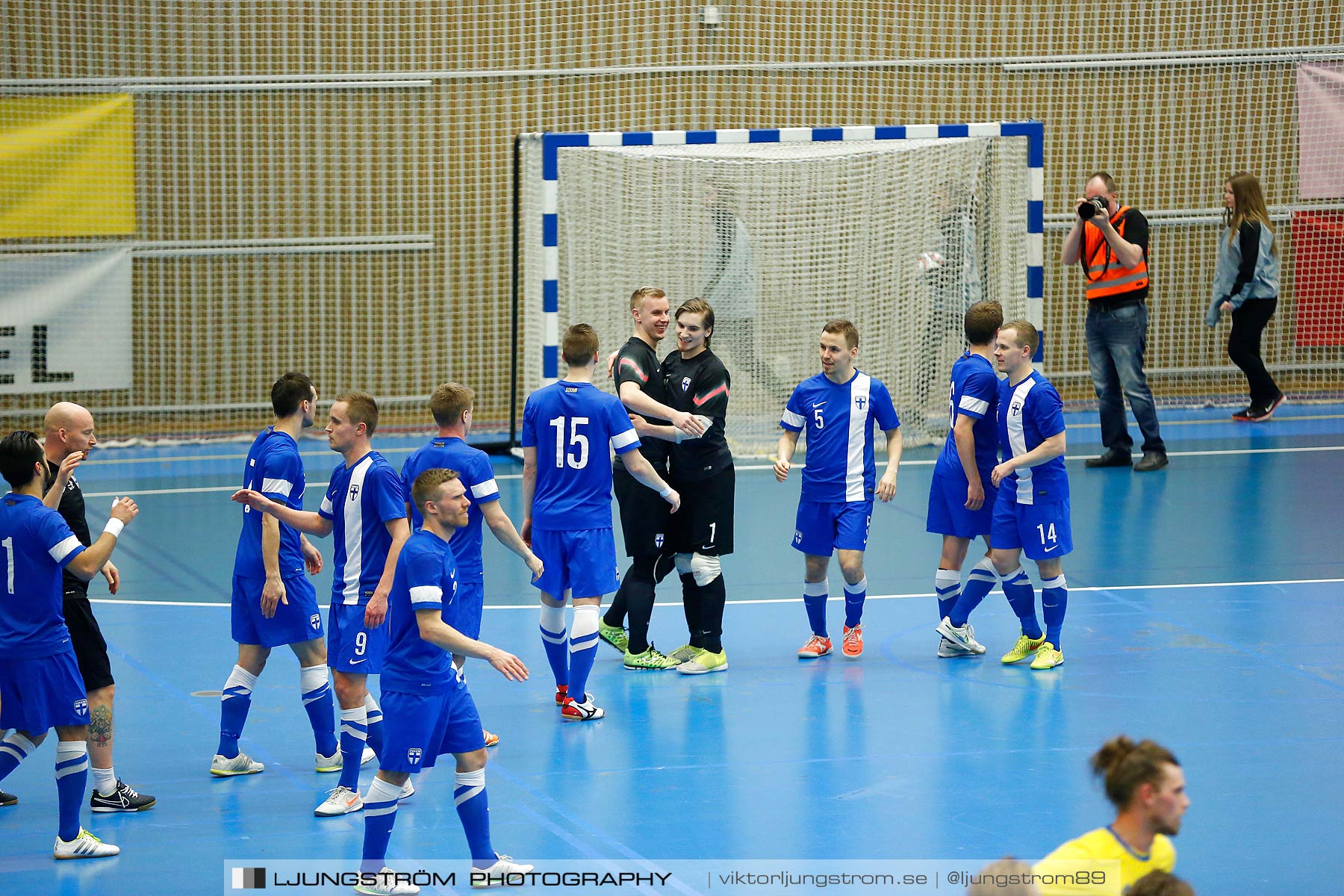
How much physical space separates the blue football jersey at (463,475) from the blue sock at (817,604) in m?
2.11

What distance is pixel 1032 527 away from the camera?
7.11 m

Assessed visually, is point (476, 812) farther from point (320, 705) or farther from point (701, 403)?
point (701, 403)

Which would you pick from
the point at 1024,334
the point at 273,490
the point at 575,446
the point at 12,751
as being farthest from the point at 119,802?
the point at 1024,334

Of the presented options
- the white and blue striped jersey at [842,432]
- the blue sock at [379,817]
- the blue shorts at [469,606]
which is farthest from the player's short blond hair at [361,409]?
the white and blue striped jersey at [842,432]

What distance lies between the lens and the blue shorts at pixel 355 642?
5.43m

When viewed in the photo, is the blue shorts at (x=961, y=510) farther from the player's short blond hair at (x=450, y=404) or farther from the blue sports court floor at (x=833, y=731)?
the player's short blond hair at (x=450, y=404)

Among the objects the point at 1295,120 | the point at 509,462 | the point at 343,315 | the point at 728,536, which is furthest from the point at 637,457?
the point at 1295,120

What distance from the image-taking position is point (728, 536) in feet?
23.8

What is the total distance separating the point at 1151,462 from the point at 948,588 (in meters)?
5.55

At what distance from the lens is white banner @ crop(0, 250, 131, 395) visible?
47.5 ft

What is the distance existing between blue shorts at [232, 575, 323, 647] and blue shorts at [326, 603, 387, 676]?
41cm

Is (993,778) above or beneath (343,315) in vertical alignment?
beneath

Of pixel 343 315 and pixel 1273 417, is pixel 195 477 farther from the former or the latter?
pixel 1273 417

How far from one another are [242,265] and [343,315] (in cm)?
122
